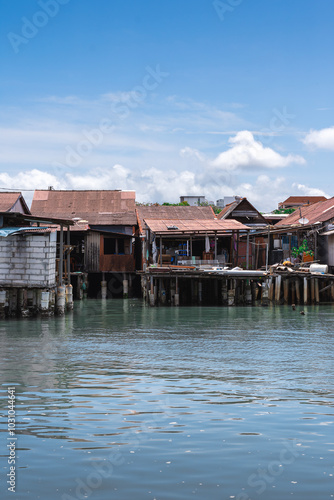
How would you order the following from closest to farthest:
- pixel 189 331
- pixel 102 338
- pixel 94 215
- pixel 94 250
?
pixel 102 338 → pixel 189 331 → pixel 94 250 → pixel 94 215

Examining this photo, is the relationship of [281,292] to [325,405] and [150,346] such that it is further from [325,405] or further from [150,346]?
[325,405]

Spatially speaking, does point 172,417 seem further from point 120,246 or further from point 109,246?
point 120,246

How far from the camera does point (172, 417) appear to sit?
9.88m

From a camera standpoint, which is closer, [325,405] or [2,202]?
[325,405]

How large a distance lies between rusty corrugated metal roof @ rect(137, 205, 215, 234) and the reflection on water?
26.4 metres

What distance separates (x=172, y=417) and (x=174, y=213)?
3828 centimetres

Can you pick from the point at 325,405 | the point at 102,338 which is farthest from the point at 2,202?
the point at 325,405

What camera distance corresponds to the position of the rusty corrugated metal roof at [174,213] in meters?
47.0

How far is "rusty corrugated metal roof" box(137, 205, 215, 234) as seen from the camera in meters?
47.0

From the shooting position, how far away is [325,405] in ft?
35.3

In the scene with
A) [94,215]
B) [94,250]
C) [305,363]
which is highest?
[94,215]

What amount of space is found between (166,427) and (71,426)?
145 cm

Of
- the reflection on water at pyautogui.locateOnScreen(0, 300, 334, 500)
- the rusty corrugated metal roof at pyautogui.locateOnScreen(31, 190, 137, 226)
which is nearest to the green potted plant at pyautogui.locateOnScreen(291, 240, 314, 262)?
the rusty corrugated metal roof at pyautogui.locateOnScreen(31, 190, 137, 226)

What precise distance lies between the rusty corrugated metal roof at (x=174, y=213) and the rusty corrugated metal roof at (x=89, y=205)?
32.9 inches
